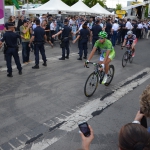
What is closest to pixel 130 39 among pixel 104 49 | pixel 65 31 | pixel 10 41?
pixel 65 31

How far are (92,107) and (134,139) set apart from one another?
3.70 metres

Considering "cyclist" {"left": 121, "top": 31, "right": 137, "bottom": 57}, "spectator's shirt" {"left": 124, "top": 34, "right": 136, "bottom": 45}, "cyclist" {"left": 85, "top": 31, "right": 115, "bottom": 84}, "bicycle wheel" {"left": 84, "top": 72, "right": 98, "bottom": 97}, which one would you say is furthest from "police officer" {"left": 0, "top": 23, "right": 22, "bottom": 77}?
"spectator's shirt" {"left": 124, "top": 34, "right": 136, "bottom": 45}

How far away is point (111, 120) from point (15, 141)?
2.09 meters

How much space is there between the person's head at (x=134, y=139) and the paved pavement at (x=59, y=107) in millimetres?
2181

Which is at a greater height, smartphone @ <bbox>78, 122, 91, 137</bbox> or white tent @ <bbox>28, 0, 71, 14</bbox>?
white tent @ <bbox>28, 0, 71, 14</bbox>

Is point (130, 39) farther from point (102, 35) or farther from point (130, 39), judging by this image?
point (102, 35)

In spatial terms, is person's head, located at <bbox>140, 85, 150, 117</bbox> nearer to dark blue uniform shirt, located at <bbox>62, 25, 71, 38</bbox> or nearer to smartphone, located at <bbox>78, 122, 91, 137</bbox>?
smartphone, located at <bbox>78, 122, 91, 137</bbox>

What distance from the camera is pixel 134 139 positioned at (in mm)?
1735

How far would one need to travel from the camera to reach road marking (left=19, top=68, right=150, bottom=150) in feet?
13.1

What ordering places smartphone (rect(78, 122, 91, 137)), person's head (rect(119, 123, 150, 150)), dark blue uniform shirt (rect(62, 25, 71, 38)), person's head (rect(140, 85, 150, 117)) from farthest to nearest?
dark blue uniform shirt (rect(62, 25, 71, 38)) → person's head (rect(140, 85, 150, 117)) → smartphone (rect(78, 122, 91, 137)) → person's head (rect(119, 123, 150, 150))

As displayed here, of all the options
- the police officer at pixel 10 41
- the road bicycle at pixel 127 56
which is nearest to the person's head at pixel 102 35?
the police officer at pixel 10 41

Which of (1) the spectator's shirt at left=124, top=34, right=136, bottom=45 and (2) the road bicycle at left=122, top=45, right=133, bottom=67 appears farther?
(1) the spectator's shirt at left=124, top=34, right=136, bottom=45

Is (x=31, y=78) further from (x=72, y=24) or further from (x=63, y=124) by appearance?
(x=72, y=24)

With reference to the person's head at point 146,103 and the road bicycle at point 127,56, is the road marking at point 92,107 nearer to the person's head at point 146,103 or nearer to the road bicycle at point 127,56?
the road bicycle at point 127,56
